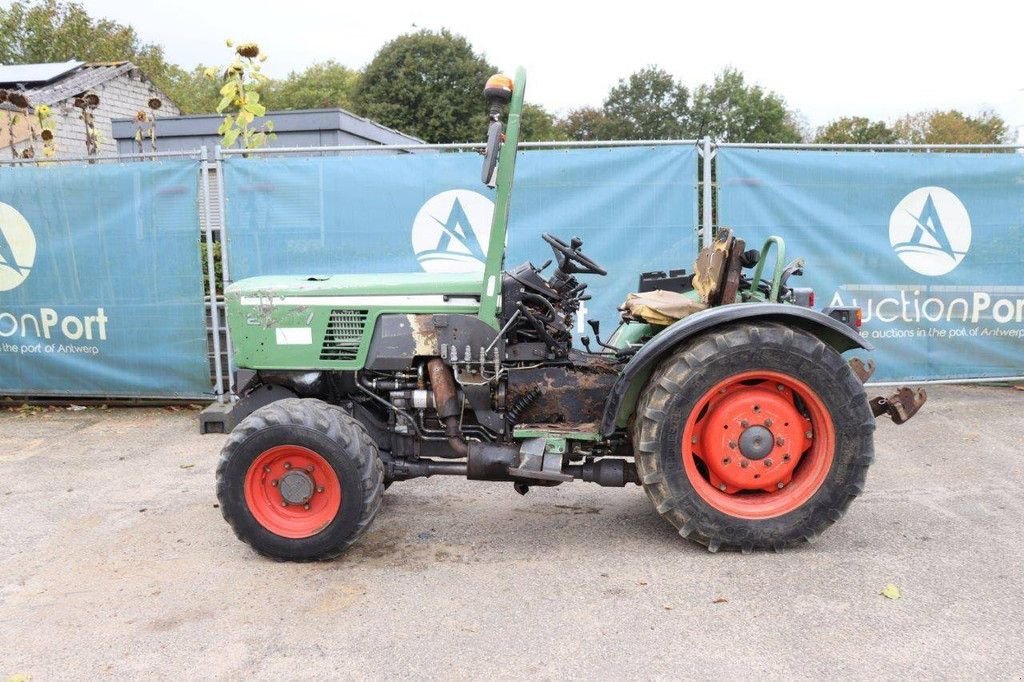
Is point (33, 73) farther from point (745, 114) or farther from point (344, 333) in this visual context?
point (745, 114)

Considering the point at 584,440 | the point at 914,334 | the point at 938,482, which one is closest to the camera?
the point at 584,440

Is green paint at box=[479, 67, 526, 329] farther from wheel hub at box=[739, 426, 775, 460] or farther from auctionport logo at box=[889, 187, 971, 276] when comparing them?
auctionport logo at box=[889, 187, 971, 276]

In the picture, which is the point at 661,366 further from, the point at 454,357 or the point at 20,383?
the point at 20,383

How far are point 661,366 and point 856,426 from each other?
97 centimetres

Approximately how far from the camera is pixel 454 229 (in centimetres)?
657

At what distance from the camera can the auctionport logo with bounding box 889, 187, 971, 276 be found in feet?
21.6

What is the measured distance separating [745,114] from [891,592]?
182 ft

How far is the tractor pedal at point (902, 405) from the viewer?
4.10 metres

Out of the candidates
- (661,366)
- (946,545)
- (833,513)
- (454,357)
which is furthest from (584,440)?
(946,545)

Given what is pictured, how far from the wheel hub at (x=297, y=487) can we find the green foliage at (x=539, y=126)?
36.6 meters

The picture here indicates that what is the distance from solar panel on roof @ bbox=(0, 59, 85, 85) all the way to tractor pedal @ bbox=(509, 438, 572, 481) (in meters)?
20.0

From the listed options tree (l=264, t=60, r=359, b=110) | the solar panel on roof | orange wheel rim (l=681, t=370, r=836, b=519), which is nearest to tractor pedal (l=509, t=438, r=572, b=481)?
orange wheel rim (l=681, t=370, r=836, b=519)

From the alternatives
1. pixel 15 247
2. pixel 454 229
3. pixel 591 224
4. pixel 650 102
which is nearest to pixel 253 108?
pixel 15 247

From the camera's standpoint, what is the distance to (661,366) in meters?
3.89
